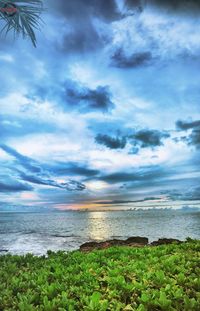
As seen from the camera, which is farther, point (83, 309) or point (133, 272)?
point (133, 272)

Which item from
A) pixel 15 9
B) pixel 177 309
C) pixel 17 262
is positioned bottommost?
pixel 177 309

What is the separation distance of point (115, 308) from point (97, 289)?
1121 millimetres

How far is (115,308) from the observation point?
7.17m

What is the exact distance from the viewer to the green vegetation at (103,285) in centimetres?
725

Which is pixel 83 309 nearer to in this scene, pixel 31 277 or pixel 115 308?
pixel 115 308

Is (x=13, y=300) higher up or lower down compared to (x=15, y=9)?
lower down

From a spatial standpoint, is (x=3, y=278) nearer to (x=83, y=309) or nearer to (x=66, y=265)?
(x=66, y=265)

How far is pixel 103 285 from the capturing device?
8742 millimetres

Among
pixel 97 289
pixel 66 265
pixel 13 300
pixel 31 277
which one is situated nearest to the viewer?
pixel 13 300

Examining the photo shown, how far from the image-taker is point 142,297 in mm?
7395

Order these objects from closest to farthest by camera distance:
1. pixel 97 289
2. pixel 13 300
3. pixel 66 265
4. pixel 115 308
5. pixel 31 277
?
1. pixel 115 308
2. pixel 13 300
3. pixel 97 289
4. pixel 31 277
5. pixel 66 265

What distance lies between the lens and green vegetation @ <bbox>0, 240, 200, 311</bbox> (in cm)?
725


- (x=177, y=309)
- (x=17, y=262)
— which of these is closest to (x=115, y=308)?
(x=177, y=309)

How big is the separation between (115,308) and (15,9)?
7.31 m
